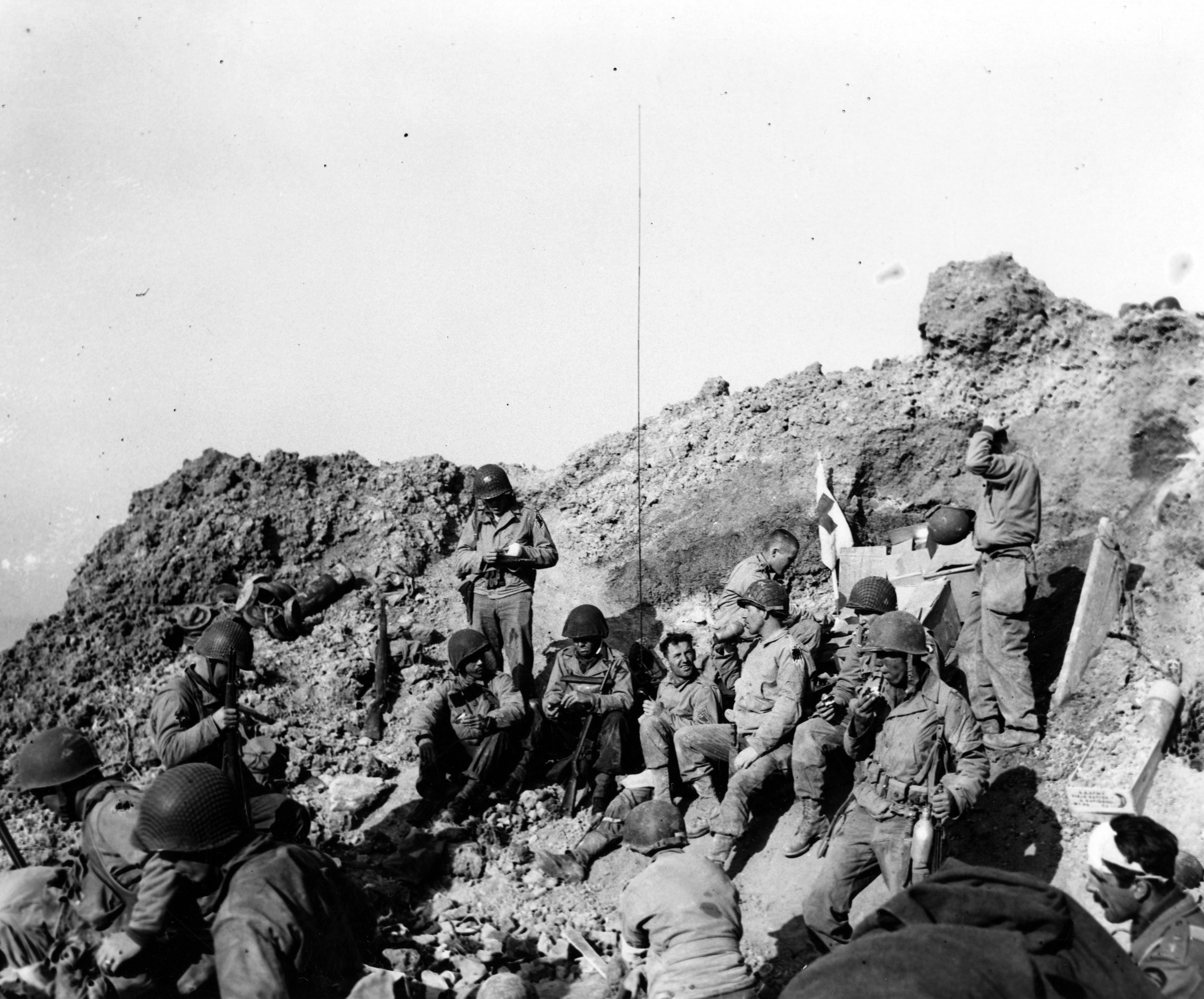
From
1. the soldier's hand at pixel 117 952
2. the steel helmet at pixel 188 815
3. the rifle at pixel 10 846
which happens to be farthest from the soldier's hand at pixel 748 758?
the rifle at pixel 10 846

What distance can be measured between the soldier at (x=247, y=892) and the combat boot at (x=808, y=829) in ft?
11.5

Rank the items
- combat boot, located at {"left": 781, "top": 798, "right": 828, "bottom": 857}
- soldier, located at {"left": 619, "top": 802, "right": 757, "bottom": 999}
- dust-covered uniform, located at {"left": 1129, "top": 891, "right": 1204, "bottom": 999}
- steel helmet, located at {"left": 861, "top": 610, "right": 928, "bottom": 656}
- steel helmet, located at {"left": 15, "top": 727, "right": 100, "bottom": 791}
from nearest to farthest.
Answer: dust-covered uniform, located at {"left": 1129, "top": 891, "right": 1204, "bottom": 999}, soldier, located at {"left": 619, "top": 802, "right": 757, "bottom": 999}, steel helmet, located at {"left": 15, "top": 727, "right": 100, "bottom": 791}, steel helmet, located at {"left": 861, "top": 610, "right": 928, "bottom": 656}, combat boot, located at {"left": 781, "top": 798, "right": 828, "bottom": 857}

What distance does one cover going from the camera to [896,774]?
7191 millimetres

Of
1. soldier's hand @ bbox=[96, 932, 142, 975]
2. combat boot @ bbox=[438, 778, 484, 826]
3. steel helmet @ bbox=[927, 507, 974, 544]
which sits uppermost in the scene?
steel helmet @ bbox=[927, 507, 974, 544]

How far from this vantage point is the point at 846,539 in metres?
12.1

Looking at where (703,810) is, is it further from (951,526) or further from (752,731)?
(951,526)

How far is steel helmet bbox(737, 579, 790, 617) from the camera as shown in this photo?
9.11 meters

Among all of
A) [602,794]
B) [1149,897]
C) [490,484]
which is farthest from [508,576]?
[1149,897]

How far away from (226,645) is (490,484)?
3333mm

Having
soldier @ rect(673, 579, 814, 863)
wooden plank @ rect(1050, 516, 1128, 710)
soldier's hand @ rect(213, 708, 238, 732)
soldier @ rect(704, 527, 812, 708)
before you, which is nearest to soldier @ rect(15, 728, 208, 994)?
soldier's hand @ rect(213, 708, 238, 732)

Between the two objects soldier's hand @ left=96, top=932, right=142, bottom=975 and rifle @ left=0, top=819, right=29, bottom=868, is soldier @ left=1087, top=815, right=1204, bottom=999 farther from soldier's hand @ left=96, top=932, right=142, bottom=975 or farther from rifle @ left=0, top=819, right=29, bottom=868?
rifle @ left=0, top=819, right=29, bottom=868

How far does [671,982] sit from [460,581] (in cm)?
812

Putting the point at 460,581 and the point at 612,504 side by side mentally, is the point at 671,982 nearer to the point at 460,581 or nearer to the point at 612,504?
the point at 460,581

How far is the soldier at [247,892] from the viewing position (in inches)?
→ 222
